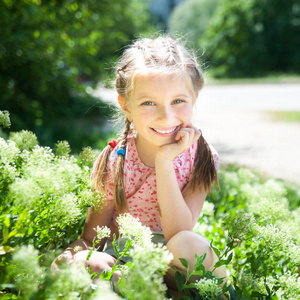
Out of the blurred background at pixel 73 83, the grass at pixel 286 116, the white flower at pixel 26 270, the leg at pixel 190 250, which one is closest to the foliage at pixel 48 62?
the blurred background at pixel 73 83

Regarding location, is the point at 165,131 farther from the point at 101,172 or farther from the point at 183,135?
the point at 101,172

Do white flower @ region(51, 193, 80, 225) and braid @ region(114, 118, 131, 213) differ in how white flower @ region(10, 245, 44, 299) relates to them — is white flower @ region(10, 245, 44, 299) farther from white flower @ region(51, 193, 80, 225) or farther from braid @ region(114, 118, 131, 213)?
braid @ region(114, 118, 131, 213)

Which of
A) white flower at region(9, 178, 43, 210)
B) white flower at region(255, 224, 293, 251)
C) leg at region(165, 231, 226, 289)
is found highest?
white flower at region(255, 224, 293, 251)

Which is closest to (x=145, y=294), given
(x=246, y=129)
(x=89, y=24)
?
(x=89, y=24)

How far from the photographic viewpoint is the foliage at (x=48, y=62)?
208 inches

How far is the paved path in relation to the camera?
573cm

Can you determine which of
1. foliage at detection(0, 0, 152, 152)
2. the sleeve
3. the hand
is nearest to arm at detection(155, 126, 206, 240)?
the hand

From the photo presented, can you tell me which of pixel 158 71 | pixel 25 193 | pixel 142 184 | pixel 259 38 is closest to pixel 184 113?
pixel 158 71

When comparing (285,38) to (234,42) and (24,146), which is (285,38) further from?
(24,146)

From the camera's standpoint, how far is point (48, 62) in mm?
5965

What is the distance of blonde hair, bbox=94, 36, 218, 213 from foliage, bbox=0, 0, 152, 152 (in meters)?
2.68

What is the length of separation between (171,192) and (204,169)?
0.31 m

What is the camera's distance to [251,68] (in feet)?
97.8

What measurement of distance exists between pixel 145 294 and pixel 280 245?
83 centimetres
